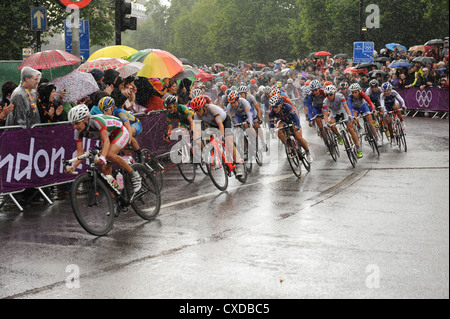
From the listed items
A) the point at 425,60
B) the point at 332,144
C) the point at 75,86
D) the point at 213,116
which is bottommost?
the point at 332,144

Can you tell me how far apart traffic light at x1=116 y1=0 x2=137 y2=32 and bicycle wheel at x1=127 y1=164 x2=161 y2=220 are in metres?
8.64

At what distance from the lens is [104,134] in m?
9.29

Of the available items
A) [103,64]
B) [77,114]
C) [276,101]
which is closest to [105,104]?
[77,114]

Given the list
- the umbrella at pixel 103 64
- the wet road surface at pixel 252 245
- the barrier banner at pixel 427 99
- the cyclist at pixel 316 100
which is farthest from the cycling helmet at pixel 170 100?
the barrier banner at pixel 427 99

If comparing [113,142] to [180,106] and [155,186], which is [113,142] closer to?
[155,186]

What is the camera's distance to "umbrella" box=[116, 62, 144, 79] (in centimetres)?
1504

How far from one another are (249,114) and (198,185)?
2450 mm

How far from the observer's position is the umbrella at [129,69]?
15044 millimetres

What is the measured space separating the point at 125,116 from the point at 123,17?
22.4ft

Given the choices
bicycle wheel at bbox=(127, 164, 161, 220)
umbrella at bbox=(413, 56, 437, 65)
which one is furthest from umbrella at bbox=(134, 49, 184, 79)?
umbrella at bbox=(413, 56, 437, 65)

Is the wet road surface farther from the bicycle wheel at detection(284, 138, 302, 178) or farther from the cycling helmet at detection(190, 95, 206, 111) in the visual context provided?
the cycling helmet at detection(190, 95, 206, 111)

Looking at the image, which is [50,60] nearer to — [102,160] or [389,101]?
[102,160]

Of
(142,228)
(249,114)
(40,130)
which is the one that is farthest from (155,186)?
(249,114)

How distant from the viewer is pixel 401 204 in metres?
10.6
